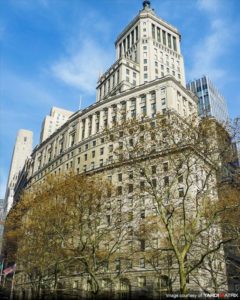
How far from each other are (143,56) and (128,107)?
101 ft

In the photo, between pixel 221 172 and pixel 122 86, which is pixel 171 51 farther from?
pixel 221 172

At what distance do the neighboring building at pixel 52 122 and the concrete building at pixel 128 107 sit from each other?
79112 millimetres

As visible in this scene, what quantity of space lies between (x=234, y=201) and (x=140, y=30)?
3176 inches

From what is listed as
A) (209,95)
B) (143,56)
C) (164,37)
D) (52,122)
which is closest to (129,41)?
(164,37)

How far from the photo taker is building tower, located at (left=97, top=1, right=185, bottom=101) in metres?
86.2

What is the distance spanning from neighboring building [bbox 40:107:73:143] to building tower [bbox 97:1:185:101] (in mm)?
83162

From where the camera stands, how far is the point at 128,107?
67062 mm

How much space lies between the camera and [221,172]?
20.3 metres

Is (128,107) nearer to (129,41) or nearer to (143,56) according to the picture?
(143,56)

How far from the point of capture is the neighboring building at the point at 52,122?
17495cm

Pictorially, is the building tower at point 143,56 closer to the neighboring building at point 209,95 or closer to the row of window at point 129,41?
the row of window at point 129,41

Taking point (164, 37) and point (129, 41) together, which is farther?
point (129, 41)

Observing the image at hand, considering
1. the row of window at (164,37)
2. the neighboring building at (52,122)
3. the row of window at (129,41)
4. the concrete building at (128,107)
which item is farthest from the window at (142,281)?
the neighboring building at (52,122)

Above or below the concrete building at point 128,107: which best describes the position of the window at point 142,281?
below
